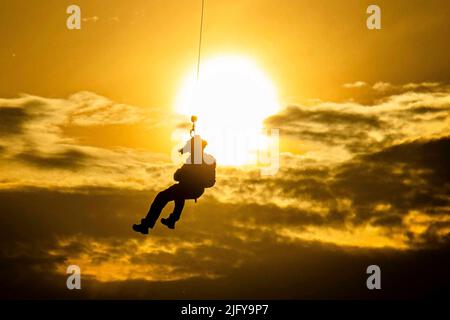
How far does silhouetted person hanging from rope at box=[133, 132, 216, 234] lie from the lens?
2330 centimetres

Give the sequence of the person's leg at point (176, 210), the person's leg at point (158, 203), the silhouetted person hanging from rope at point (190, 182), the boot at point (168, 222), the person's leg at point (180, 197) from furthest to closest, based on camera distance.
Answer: the person's leg at point (176, 210) → the boot at point (168, 222) → the person's leg at point (158, 203) → the person's leg at point (180, 197) → the silhouetted person hanging from rope at point (190, 182)

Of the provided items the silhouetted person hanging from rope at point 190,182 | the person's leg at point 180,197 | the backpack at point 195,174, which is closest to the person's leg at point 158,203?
the silhouetted person hanging from rope at point 190,182

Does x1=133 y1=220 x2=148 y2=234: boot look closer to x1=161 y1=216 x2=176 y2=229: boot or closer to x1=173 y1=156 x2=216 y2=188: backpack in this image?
x1=161 y1=216 x2=176 y2=229: boot

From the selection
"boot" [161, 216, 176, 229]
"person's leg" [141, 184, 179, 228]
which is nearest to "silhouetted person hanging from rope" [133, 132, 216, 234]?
"person's leg" [141, 184, 179, 228]

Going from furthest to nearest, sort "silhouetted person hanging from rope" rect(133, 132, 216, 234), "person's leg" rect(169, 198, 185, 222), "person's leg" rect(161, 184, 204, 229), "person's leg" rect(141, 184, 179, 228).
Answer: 1. "person's leg" rect(169, 198, 185, 222)
2. "person's leg" rect(141, 184, 179, 228)
3. "person's leg" rect(161, 184, 204, 229)
4. "silhouetted person hanging from rope" rect(133, 132, 216, 234)

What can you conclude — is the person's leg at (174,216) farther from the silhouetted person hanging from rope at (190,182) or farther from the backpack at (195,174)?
the backpack at (195,174)

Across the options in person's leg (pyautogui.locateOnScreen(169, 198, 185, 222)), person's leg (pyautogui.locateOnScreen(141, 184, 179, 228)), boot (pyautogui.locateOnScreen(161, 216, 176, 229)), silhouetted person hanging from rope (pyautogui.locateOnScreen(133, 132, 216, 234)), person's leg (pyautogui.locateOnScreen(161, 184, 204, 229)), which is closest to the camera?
→ silhouetted person hanging from rope (pyautogui.locateOnScreen(133, 132, 216, 234))

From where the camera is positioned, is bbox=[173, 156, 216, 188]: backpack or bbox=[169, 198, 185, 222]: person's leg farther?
bbox=[169, 198, 185, 222]: person's leg

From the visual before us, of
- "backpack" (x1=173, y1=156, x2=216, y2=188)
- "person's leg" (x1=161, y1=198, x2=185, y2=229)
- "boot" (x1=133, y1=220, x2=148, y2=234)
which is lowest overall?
"boot" (x1=133, y1=220, x2=148, y2=234)

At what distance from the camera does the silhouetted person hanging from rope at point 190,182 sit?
2330 centimetres

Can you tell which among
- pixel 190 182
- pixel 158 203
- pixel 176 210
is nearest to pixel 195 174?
pixel 190 182
